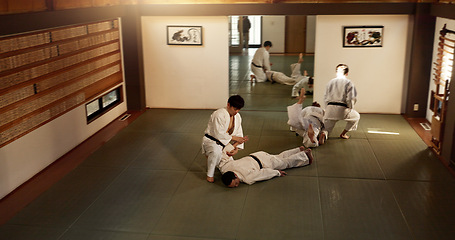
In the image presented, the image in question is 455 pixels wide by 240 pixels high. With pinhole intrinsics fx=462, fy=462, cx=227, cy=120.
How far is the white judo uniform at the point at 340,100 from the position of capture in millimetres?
7465

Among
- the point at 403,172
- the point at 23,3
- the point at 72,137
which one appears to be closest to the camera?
the point at 23,3

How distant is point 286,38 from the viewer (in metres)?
16.7

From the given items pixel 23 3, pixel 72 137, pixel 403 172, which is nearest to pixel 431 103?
pixel 403 172

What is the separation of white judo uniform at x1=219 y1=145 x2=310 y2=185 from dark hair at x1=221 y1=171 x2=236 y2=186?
6.9 inches

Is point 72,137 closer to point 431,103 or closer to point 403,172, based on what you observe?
point 403,172

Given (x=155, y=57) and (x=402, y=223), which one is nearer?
(x=402, y=223)

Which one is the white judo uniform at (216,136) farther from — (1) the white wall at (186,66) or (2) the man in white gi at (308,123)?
(1) the white wall at (186,66)

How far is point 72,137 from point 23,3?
2.54 metres

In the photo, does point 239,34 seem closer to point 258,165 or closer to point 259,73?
point 259,73

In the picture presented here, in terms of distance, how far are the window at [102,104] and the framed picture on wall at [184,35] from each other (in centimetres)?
151

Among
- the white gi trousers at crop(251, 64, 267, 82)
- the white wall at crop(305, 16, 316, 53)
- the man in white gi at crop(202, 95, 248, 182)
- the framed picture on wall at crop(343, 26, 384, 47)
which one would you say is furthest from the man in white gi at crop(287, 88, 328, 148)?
the white wall at crop(305, 16, 316, 53)

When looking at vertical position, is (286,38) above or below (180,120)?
above

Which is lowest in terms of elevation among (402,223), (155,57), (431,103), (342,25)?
(402,223)

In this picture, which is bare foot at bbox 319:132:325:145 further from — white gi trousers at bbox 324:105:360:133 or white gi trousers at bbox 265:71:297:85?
white gi trousers at bbox 265:71:297:85
